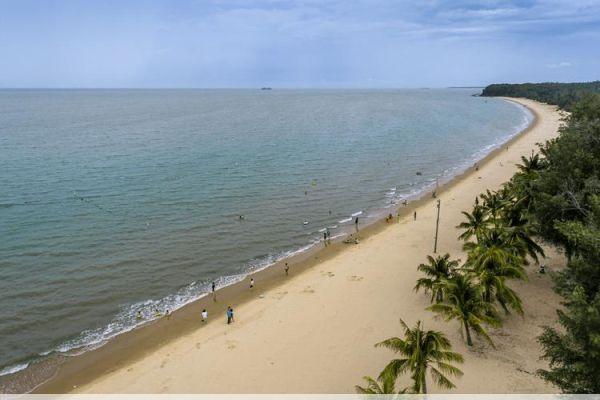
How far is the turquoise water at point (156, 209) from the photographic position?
98.4ft

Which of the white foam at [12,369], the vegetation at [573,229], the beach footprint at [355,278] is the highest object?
the vegetation at [573,229]

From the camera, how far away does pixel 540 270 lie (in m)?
29.5

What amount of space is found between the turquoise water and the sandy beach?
3855 millimetres

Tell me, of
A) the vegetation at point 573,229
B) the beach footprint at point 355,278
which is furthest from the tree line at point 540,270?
the beach footprint at point 355,278

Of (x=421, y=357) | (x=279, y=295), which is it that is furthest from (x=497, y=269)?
(x=279, y=295)

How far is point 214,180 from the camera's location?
2335 inches

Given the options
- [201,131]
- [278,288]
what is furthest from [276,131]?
[278,288]

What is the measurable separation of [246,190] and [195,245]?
55.9 feet

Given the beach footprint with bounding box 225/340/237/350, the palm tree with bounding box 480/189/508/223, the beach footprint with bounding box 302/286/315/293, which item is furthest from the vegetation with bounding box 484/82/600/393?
the beach footprint with bounding box 225/340/237/350

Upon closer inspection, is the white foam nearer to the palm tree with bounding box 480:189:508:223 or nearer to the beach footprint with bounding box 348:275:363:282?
the beach footprint with bounding box 348:275:363:282

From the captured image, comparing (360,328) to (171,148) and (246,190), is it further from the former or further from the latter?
(171,148)

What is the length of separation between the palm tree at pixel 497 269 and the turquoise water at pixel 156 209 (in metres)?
→ 17.9

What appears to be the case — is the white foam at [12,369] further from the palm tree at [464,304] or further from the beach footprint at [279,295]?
the palm tree at [464,304]

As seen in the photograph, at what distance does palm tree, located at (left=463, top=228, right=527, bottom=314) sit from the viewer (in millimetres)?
22844
